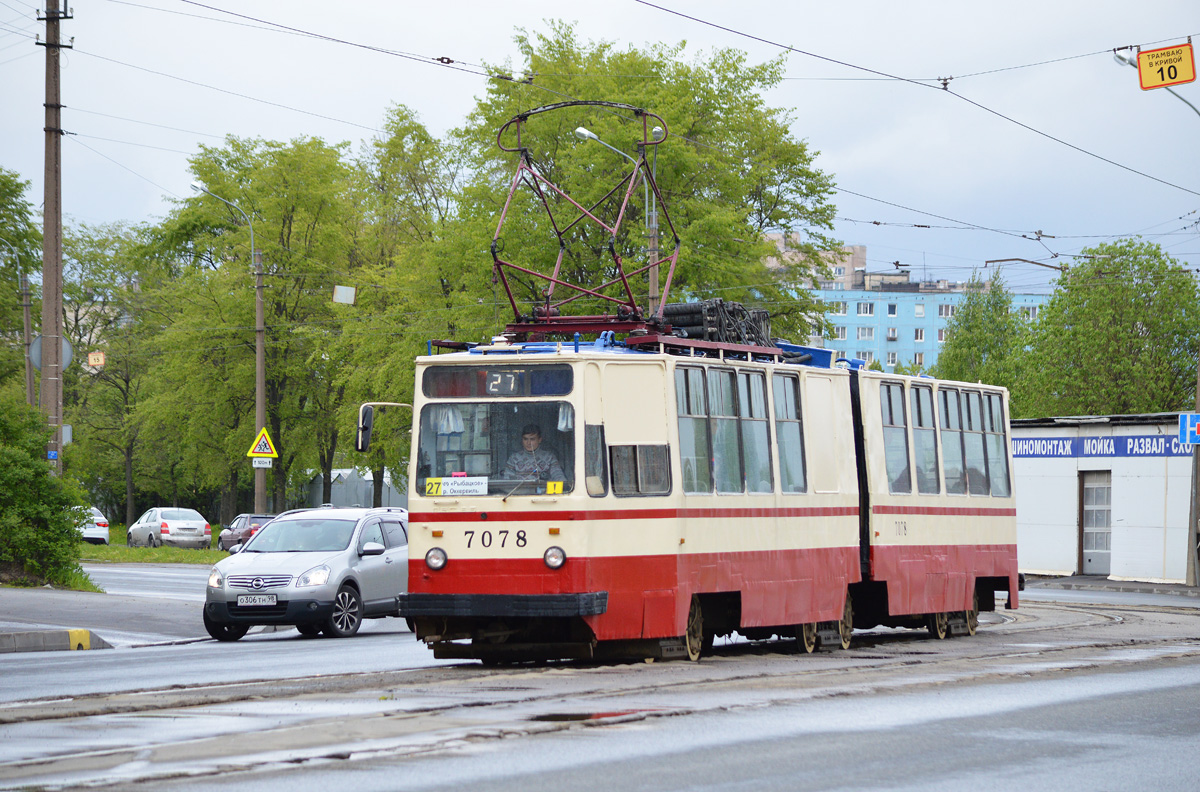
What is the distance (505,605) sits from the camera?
13.3 meters

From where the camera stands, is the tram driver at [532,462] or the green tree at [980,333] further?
the green tree at [980,333]

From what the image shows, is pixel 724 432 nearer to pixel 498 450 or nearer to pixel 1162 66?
pixel 498 450

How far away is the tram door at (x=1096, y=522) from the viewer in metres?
38.6

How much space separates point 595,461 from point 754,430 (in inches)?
96.0

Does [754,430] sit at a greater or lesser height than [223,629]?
greater

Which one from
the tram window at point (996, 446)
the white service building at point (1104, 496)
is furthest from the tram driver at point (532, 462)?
the white service building at point (1104, 496)

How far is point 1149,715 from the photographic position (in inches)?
416

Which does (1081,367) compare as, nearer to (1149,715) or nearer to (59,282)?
(59,282)

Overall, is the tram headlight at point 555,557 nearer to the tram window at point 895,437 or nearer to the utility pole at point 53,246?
the tram window at point 895,437

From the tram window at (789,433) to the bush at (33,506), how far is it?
12967mm

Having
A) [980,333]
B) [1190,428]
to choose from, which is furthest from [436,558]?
[980,333]

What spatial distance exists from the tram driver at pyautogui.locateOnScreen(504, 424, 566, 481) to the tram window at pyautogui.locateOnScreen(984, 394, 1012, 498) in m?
8.57

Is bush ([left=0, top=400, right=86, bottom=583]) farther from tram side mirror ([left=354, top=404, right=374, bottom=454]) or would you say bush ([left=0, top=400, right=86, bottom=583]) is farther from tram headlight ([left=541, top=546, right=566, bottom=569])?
tram headlight ([left=541, top=546, right=566, bottom=569])

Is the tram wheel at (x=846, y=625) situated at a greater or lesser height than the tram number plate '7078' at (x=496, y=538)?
lesser
